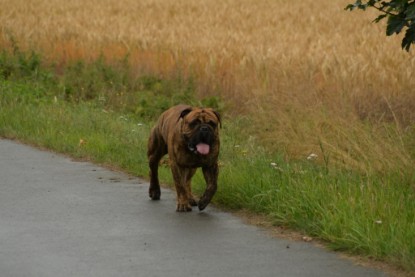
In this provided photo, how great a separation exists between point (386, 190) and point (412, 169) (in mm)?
998

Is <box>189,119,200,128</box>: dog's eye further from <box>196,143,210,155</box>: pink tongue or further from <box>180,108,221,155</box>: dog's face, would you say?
<box>196,143,210,155</box>: pink tongue

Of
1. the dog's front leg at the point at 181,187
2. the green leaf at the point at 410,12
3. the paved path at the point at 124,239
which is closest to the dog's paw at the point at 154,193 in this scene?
the paved path at the point at 124,239

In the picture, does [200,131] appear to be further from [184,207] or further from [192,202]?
[192,202]

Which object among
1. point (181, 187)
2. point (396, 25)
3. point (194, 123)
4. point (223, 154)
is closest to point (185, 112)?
point (194, 123)

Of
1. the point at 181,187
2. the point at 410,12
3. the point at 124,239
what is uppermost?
the point at 410,12

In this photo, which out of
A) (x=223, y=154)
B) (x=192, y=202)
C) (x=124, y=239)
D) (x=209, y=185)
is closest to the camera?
(x=124, y=239)

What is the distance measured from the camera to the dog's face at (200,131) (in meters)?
9.72

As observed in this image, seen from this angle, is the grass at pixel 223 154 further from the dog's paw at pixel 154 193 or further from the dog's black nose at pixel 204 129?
the dog's black nose at pixel 204 129

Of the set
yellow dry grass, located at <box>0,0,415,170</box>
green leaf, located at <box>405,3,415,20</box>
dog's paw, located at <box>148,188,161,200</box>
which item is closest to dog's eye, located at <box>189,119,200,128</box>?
dog's paw, located at <box>148,188,161,200</box>

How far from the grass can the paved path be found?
1.01ft

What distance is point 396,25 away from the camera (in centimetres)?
816

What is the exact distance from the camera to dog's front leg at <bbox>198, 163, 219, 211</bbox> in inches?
A: 393

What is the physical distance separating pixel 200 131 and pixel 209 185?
56 centimetres

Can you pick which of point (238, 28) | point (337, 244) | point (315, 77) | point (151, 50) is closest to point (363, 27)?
point (238, 28)
